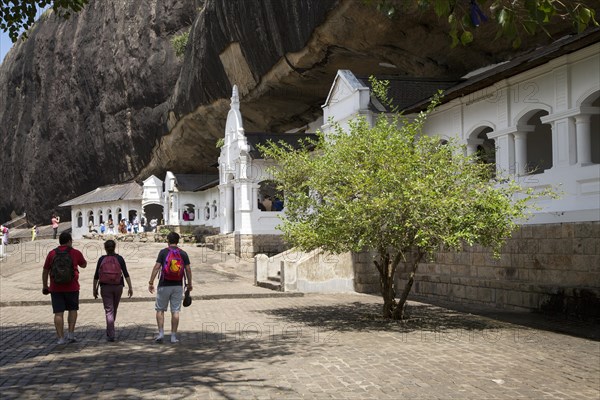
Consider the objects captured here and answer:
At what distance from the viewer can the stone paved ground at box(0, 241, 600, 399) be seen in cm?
689

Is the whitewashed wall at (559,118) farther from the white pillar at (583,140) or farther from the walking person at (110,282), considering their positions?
the walking person at (110,282)

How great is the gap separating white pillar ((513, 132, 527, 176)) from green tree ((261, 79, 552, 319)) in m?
2.83

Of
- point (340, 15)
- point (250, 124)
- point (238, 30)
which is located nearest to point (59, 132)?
point (250, 124)

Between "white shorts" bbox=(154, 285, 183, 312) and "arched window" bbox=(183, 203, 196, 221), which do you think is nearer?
"white shorts" bbox=(154, 285, 183, 312)

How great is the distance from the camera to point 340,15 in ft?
75.0

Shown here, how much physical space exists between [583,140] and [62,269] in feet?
32.4

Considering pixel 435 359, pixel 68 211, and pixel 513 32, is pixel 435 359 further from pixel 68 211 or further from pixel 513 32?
pixel 68 211

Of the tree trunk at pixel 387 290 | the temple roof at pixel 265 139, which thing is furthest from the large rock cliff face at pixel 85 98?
the tree trunk at pixel 387 290

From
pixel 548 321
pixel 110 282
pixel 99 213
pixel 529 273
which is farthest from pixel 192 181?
pixel 110 282

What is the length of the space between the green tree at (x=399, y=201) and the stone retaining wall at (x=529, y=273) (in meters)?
1.72

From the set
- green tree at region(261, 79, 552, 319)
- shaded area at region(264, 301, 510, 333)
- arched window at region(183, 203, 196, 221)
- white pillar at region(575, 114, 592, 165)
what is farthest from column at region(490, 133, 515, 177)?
arched window at region(183, 203, 196, 221)

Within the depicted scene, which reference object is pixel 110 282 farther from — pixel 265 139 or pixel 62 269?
pixel 265 139

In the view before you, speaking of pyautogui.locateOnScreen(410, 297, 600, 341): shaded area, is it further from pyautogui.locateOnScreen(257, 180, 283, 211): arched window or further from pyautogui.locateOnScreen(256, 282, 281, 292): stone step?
pyautogui.locateOnScreen(257, 180, 283, 211): arched window

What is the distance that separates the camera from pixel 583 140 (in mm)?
13219
